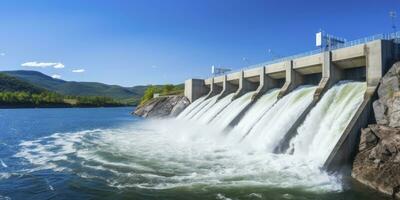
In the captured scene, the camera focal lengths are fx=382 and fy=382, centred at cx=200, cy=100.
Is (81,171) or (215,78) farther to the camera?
(215,78)

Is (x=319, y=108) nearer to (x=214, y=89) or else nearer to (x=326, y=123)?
(x=326, y=123)

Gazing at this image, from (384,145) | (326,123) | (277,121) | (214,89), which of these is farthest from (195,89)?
(384,145)

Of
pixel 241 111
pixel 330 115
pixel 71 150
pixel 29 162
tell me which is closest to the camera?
pixel 29 162

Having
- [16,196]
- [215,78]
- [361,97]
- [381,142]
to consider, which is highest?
[215,78]

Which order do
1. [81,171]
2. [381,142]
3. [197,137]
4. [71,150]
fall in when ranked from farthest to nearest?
[197,137] < [71,150] < [81,171] < [381,142]

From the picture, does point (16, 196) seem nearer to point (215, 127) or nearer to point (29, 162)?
point (29, 162)

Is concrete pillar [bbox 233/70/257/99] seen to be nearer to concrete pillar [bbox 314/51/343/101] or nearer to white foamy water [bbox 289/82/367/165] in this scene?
concrete pillar [bbox 314/51/343/101]

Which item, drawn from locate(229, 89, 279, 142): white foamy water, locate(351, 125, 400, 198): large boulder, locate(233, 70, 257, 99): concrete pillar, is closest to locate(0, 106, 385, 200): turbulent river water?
locate(351, 125, 400, 198): large boulder

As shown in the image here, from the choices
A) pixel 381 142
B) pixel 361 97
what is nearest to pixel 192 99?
pixel 361 97
